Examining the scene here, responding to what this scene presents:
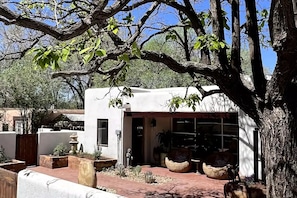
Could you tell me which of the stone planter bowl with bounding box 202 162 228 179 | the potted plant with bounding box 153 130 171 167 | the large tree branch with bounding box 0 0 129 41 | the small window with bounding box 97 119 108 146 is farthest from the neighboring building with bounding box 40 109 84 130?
the large tree branch with bounding box 0 0 129 41

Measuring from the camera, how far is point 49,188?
6.15 m

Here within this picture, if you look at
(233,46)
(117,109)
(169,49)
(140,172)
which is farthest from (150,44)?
Result: (233,46)

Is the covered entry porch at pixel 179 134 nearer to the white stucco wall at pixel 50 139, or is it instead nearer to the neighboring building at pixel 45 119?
the white stucco wall at pixel 50 139

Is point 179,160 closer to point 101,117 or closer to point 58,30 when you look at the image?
point 101,117

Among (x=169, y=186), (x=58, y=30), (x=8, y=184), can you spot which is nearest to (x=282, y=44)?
(x=58, y=30)

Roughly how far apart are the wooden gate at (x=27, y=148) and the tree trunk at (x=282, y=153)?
15.0m

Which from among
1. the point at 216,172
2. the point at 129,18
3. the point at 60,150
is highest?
the point at 129,18

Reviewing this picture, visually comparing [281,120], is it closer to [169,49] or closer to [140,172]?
[140,172]

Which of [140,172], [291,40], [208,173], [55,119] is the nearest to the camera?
[291,40]

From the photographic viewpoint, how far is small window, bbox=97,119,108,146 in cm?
1814

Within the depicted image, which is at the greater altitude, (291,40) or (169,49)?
(169,49)

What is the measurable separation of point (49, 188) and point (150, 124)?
12423 mm

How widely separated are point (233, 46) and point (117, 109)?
425 inches

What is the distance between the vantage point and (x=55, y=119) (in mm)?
25703
